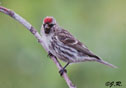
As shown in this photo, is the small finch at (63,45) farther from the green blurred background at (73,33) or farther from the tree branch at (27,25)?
the tree branch at (27,25)

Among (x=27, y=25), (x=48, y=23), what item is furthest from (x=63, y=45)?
(x=27, y=25)

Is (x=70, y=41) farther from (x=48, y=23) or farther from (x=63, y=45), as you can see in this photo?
(x=48, y=23)

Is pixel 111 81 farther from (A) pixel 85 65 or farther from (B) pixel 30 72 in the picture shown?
(B) pixel 30 72

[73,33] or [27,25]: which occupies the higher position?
[27,25]

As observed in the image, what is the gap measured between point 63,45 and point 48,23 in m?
0.31

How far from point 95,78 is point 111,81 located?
7.4 inches

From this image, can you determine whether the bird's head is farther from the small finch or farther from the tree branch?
the tree branch

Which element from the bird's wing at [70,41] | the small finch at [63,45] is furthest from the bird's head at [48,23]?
the bird's wing at [70,41]

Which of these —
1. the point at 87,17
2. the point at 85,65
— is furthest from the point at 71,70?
the point at 87,17

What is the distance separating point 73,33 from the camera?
582cm

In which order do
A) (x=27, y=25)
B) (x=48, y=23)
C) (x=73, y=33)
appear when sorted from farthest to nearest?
1. (x=73, y=33)
2. (x=48, y=23)
3. (x=27, y=25)

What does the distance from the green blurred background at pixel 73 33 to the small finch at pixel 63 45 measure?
57mm

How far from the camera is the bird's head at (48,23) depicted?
558 cm

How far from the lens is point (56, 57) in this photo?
5.71 meters
